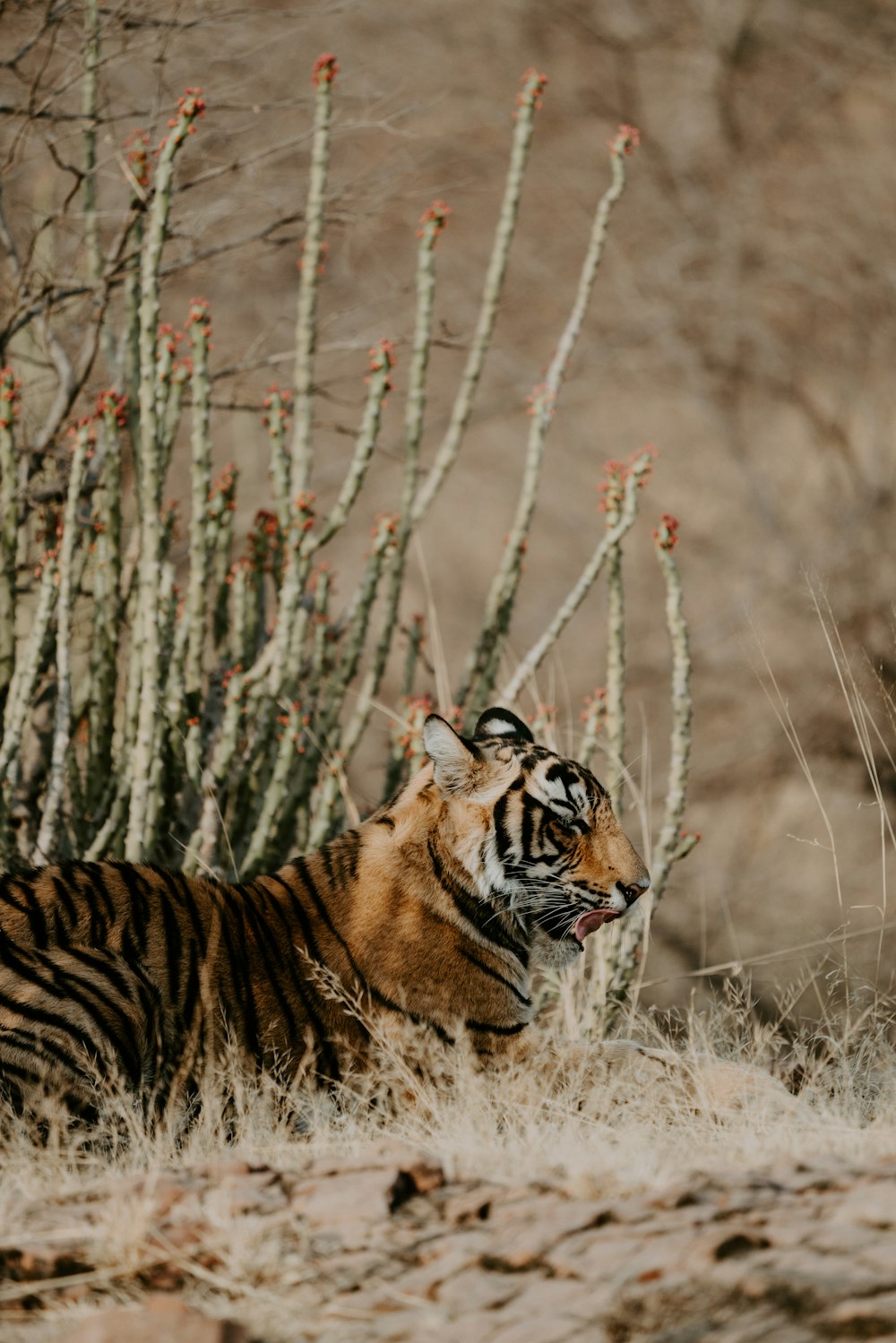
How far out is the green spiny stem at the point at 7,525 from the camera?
5.18m

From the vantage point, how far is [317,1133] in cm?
320

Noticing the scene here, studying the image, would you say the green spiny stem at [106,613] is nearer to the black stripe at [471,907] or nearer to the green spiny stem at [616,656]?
the green spiny stem at [616,656]

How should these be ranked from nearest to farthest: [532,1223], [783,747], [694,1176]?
[532,1223] < [694,1176] < [783,747]

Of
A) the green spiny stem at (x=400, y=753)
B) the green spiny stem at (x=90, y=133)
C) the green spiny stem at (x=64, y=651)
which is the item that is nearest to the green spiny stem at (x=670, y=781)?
the green spiny stem at (x=400, y=753)

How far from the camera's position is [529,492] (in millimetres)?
5582

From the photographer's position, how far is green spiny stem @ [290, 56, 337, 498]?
530 cm

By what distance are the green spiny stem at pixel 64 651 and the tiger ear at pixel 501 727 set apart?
150 cm

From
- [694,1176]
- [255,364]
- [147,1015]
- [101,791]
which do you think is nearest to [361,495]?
[255,364]

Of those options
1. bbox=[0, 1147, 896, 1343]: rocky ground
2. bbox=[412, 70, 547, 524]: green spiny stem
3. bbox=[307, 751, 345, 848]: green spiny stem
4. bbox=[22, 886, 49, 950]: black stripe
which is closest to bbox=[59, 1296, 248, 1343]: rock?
bbox=[0, 1147, 896, 1343]: rocky ground

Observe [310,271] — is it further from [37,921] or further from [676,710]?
[37,921]

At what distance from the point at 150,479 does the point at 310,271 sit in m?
0.97

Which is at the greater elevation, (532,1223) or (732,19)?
(732,19)

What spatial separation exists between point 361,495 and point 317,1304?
8.82 meters

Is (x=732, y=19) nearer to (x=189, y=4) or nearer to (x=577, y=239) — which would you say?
(x=577, y=239)
